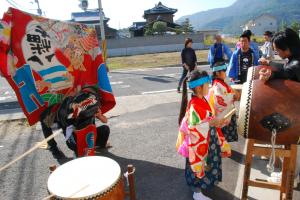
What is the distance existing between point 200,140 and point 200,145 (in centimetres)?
5

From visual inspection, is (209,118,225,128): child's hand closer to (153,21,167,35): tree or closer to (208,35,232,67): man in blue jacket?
(208,35,232,67): man in blue jacket

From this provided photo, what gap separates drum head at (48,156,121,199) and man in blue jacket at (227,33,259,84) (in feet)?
10.5

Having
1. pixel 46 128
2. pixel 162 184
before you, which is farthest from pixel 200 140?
pixel 46 128

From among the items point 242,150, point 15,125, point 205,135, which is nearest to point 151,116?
point 242,150

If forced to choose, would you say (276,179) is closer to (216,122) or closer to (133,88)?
(216,122)

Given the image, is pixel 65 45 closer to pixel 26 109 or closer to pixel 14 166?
pixel 26 109

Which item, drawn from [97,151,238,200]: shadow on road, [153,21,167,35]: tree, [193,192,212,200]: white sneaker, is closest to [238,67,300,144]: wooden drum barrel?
[193,192,212,200]: white sneaker

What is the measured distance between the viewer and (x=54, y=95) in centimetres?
389

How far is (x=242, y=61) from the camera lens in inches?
193

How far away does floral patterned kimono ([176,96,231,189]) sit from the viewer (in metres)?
2.80

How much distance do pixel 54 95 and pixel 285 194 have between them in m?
2.86

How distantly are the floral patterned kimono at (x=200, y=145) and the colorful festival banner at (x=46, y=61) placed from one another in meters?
1.66

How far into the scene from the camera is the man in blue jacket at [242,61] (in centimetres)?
484

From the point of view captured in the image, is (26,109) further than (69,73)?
No
